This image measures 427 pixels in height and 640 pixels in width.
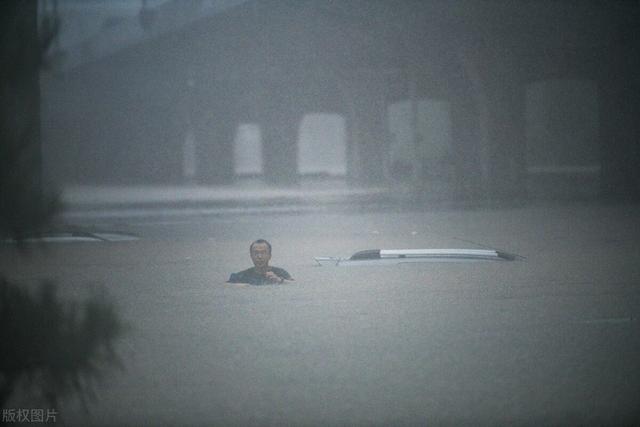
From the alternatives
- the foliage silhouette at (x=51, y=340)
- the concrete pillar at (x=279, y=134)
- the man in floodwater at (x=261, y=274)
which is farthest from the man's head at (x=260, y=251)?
the concrete pillar at (x=279, y=134)

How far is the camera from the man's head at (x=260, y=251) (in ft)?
29.8

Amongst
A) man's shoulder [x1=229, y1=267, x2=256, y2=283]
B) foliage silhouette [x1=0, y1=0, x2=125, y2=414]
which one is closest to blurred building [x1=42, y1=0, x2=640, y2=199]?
man's shoulder [x1=229, y1=267, x2=256, y2=283]

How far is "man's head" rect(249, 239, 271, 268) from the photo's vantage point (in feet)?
29.8

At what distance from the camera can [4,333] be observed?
3.45 meters

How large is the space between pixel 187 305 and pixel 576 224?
12551 mm

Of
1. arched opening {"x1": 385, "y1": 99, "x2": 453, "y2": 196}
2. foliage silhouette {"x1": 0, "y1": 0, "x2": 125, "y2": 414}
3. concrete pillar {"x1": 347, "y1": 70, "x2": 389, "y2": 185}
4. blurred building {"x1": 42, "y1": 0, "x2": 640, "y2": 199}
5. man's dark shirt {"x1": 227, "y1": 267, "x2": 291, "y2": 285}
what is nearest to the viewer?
foliage silhouette {"x1": 0, "y1": 0, "x2": 125, "y2": 414}

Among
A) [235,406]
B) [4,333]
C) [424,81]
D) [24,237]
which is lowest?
[235,406]

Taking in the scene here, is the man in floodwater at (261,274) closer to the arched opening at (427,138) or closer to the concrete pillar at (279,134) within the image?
the arched opening at (427,138)

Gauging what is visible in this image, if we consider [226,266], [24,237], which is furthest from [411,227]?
[24,237]

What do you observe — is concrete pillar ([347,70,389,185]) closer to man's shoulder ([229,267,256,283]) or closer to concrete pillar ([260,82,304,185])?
concrete pillar ([260,82,304,185])

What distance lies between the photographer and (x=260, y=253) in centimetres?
932

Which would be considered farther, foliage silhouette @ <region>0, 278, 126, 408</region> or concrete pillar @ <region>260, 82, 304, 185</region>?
concrete pillar @ <region>260, 82, 304, 185</region>

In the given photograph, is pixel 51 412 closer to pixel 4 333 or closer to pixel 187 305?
pixel 4 333

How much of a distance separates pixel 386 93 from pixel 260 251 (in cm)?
3613
